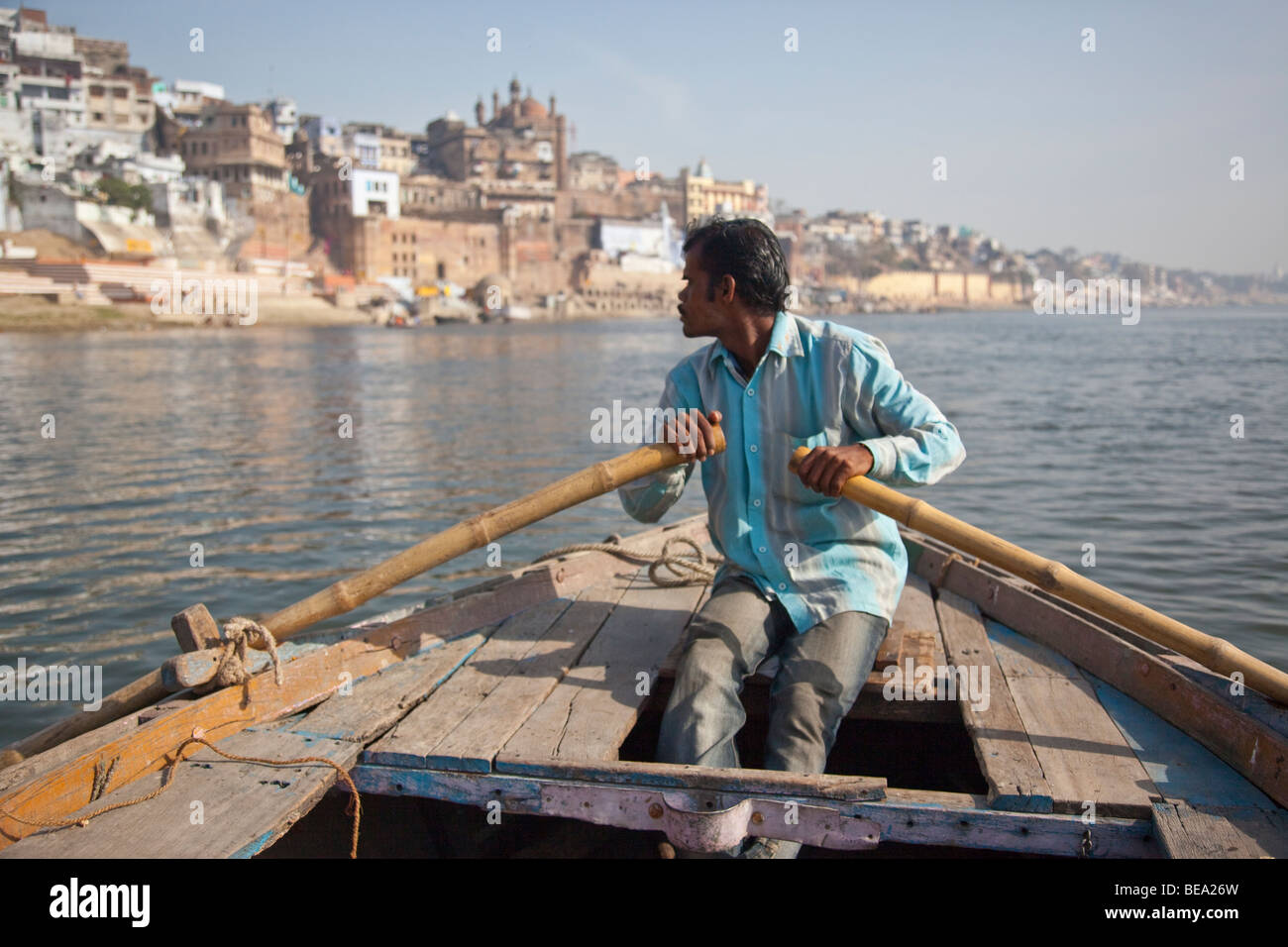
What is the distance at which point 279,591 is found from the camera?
700cm

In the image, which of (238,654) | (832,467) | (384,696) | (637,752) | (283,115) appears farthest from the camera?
(283,115)

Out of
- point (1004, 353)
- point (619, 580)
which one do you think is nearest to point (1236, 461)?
point (619, 580)

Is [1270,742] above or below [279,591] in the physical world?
above

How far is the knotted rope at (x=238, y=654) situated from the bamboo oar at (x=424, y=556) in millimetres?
154

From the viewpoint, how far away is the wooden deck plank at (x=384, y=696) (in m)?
2.88

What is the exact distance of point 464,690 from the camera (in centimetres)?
316

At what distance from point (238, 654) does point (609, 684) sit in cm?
112

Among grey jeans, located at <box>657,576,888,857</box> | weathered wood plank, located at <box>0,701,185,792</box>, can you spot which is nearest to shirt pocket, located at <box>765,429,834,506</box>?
grey jeans, located at <box>657,576,888,857</box>

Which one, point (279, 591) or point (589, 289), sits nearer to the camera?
point (279, 591)

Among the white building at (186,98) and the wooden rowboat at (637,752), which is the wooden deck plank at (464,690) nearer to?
the wooden rowboat at (637,752)

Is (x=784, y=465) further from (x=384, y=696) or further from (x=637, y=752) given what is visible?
(x=384, y=696)

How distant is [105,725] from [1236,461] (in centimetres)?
1300

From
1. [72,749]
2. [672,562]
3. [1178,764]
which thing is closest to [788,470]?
[672,562]
